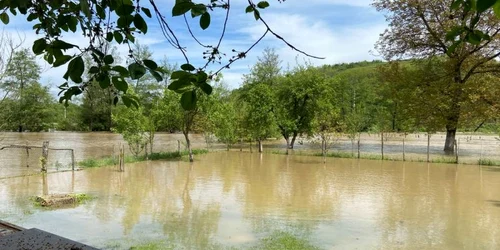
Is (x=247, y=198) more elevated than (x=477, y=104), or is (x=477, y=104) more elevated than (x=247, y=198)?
(x=477, y=104)

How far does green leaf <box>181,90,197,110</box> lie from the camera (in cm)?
111

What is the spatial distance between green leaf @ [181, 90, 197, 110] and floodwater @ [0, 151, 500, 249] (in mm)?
5697

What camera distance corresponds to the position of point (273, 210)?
29.9 feet

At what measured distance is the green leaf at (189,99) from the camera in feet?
3.65

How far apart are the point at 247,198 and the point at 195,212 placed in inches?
80.2

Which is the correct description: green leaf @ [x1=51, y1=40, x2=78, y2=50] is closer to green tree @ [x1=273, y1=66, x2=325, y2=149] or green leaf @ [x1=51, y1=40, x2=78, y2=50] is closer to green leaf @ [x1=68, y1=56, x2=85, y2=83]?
green leaf @ [x1=68, y1=56, x2=85, y2=83]

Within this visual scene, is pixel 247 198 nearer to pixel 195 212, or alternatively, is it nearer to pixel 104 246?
pixel 195 212

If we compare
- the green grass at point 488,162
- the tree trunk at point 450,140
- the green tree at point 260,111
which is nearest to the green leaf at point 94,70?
the green grass at point 488,162

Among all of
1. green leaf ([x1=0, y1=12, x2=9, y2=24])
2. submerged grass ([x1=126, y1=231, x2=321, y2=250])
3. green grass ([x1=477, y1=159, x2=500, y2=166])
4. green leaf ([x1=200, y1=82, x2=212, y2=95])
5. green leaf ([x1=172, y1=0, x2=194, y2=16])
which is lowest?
submerged grass ([x1=126, y1=231, x2=321, y2=250])

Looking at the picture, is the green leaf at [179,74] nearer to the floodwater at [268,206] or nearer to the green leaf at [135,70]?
the green leaf at [135,70]

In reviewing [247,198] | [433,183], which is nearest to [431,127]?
[433,183]

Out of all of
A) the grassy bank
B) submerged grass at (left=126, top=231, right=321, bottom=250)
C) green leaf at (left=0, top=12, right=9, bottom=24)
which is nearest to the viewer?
green leaf at (left=0, top=12, right=9, bottom=24)

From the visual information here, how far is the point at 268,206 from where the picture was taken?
955 centimetres

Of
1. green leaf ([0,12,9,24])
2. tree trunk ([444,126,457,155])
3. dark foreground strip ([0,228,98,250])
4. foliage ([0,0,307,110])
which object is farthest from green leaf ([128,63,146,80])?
tree trunk ([444,126,457,155])
